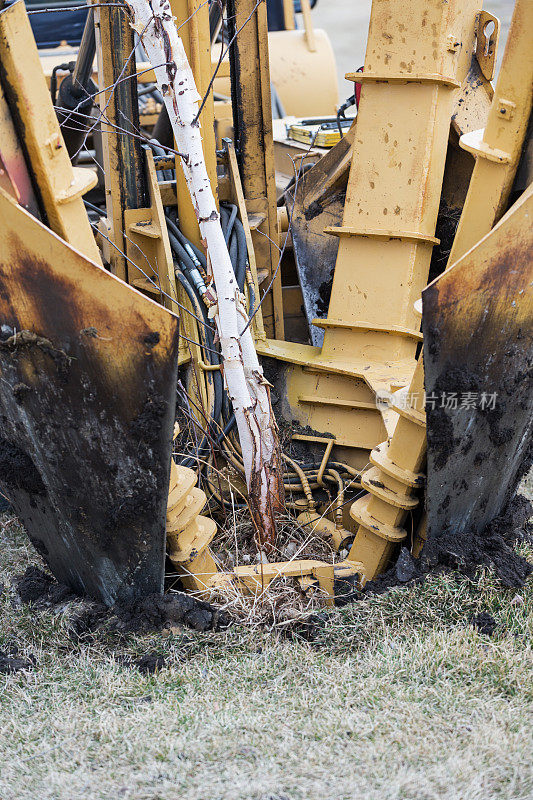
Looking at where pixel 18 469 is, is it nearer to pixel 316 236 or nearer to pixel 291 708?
pixel 291 708

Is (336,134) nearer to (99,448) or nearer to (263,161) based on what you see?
(263,161)

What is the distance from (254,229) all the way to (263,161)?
353 millimetres

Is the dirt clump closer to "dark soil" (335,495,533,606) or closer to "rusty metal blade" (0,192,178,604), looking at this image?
"rusty metal blade" (0,192,178,604)

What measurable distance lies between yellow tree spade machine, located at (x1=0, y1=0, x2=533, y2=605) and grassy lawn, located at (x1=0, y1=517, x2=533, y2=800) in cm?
20

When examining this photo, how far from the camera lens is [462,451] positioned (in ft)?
8.58

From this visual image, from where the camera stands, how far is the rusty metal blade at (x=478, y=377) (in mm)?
2312

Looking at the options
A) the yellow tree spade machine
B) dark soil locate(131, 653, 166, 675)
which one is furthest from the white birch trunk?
dark soil locate(131, 653, 166, 675)

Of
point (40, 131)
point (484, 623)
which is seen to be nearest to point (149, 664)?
point (484, 623)

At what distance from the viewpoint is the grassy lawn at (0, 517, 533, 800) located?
2088 mm

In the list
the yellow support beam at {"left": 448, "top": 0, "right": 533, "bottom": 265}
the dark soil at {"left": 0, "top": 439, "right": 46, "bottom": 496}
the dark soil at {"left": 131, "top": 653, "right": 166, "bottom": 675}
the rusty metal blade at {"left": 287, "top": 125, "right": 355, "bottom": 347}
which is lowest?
the dark soil at {"left": 131, "top": 653, "right": 166, "bottom": 675}

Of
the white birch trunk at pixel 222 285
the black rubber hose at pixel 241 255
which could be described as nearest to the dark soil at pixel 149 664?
the white birch trunk at pixel 222 285

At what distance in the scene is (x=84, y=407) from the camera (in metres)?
2.40

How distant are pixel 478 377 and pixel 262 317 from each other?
5.53 feet

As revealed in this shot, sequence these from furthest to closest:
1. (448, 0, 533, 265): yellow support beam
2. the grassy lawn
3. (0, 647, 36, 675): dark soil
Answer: (0, 647, 36, 675): dark soil < (448, 0, 533, 265): yellow support beam < the grassy lawn
